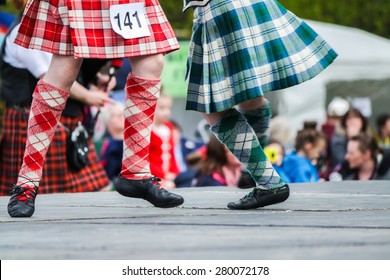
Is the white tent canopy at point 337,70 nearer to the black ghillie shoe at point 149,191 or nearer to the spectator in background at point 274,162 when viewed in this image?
the spectator in background at point 274,162

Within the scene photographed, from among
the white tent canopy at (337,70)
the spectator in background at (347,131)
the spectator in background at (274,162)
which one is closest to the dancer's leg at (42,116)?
the spectator in background at (274,162)

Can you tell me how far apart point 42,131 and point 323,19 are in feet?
83.7

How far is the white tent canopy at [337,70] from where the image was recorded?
653 inches

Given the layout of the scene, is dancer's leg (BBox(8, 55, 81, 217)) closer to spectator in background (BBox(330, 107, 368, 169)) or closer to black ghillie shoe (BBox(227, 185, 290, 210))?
black ghillie shoe (BBox(227, 185, 290, 210))

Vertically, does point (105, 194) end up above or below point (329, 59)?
below

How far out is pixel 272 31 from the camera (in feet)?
14.4

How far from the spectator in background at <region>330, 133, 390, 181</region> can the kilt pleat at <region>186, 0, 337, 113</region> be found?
15.3 ft

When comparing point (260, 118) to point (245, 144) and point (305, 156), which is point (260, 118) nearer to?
point (245, 144)

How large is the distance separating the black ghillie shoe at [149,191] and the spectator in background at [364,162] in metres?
4.61

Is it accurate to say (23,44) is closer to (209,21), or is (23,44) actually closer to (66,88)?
(66,88)

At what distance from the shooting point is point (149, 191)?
453cm

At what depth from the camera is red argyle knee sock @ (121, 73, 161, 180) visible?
4.48 metres

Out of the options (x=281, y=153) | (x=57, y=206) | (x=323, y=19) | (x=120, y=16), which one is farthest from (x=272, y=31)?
(x=323, y=19)

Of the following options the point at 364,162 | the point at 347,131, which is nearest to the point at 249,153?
the point at 364,162
